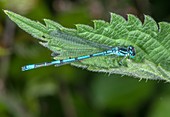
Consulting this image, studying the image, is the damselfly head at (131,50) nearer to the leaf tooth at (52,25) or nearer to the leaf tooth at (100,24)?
the leaf tooth at (100,24)

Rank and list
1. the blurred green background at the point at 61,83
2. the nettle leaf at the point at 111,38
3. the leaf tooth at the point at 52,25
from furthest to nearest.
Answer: the blurred green background at the point at 61,83 < the leaf tooth at the point at 52,25 < the nettle leaf at the point at 111,38

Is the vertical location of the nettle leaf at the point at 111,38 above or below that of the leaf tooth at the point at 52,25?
below

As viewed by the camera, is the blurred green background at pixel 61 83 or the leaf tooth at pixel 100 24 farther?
the blurred green background at pixel 61 83

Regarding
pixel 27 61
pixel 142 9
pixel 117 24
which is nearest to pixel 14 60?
pixel 27 61

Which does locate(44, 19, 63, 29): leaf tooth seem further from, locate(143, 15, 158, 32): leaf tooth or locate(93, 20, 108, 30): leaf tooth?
locate(143, 15, 158, 32): leaf tooth

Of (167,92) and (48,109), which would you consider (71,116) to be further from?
(167,92)

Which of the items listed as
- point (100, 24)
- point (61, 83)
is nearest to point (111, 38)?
point (100, 24)

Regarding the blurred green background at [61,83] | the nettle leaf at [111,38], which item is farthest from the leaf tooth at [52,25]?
the blurred green background at [61,83]
